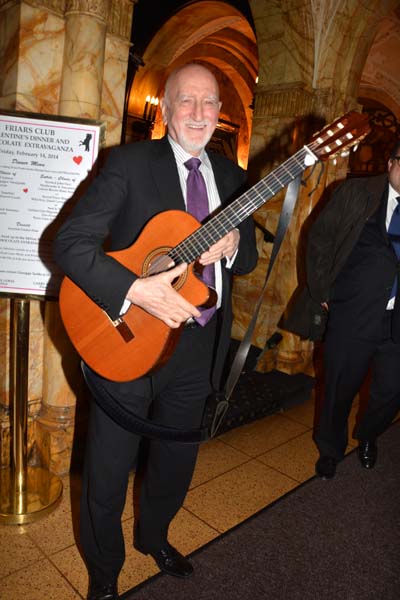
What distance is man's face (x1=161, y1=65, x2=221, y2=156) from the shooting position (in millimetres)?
1748

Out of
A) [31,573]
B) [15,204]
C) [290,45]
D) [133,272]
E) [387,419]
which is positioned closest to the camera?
[133,272]

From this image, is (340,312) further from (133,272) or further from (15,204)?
(15,204)

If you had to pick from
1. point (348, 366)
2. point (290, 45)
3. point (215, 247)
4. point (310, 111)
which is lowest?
point (348, 366)

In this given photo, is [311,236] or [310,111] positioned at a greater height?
[310,111]

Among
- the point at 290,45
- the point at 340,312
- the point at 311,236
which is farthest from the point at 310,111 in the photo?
the point at 340,312

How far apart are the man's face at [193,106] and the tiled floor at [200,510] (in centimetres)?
200

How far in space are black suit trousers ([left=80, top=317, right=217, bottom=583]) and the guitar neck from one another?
356 mm

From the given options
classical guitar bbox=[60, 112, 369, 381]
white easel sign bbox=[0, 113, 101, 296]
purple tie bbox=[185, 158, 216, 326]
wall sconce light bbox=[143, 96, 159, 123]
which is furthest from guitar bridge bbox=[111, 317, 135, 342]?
wall sconce light bbox=[143, 96, 159, 123]

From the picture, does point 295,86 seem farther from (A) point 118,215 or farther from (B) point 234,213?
(A) point 118,215

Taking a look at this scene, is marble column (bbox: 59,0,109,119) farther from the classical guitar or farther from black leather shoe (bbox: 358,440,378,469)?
black leather shoe (bbox: 358,440,378,469)

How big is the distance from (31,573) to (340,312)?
2.27 metres

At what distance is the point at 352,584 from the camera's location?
2242 mm

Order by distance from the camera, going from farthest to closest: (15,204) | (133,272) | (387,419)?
1. (387,419)
2. (15,204)
3. (133,272)

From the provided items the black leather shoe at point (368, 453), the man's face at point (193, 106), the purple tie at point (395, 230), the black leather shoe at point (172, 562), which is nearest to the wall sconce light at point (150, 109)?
the purple tie at point (395, 230)
